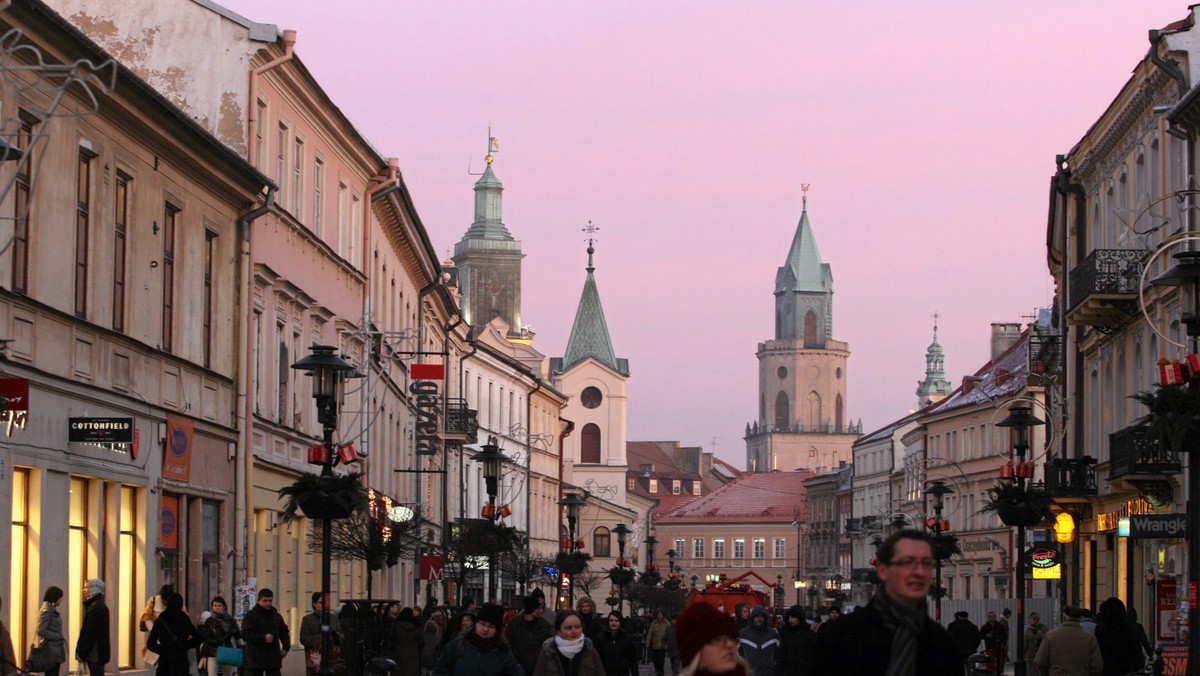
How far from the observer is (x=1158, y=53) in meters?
32.8

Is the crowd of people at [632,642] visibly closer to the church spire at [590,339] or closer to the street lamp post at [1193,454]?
the street lamp post at [1193,454]

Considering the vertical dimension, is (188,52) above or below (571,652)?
above

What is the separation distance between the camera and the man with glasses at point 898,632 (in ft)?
21.5

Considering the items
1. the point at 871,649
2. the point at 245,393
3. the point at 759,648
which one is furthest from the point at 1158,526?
the point at 871,649

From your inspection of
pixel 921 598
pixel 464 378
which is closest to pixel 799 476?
pixel 464 378

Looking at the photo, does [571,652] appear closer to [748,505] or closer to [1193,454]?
[1193,454]

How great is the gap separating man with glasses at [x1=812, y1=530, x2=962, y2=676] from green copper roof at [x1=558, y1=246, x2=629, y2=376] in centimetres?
12468

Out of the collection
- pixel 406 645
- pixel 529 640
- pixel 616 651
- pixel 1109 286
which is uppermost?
pixel 1109 286

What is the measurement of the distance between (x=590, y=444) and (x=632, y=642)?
106700 millimetres

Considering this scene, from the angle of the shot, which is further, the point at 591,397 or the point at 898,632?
the point at 591,397

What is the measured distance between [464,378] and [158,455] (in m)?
44.5

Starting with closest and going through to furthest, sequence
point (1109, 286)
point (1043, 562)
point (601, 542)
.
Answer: point (1109, 286)
point (1043, 562)
point (601, 542)

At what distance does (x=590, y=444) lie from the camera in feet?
421

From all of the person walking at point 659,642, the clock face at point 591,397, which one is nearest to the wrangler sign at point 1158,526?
the person walking at point 659,642
